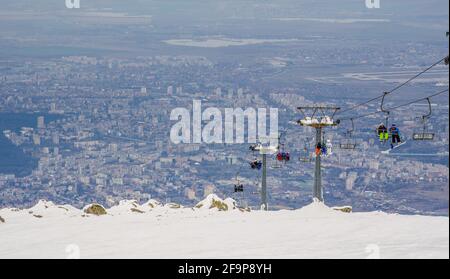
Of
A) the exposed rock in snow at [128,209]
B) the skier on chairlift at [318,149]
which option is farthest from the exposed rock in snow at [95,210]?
the skier on chairlift at [318,149]

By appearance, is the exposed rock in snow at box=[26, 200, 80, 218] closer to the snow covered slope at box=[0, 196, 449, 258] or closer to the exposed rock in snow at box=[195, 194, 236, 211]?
the snow covered slope at box=[0, 196, 449, 258]

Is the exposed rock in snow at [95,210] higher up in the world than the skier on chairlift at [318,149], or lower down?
lower down

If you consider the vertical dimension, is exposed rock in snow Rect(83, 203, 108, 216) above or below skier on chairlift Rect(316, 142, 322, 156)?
below

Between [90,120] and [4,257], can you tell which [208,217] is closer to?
[4,257]

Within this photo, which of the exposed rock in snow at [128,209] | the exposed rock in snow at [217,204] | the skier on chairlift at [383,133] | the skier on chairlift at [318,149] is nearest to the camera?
the exposed rock in snow at [128,209]

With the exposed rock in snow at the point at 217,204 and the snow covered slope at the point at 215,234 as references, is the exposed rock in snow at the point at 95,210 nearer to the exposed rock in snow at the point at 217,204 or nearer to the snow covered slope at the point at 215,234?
the snow covered slope at the point at 215,234

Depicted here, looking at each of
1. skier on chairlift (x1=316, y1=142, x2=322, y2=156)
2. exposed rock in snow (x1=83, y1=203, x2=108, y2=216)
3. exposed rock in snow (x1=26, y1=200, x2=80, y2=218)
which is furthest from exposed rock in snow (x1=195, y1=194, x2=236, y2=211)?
skier on chairlift (x1=316, y1=142, x2=322, y2=156)

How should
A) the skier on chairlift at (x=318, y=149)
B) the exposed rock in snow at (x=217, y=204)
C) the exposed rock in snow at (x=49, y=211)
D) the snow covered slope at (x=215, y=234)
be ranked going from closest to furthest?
1. the snow covered slope at (x=215, y=234)
2. the exposed rock in snow at (x=49, y=211)
3. the exposed rock in snow at (x=217, y=204)
4. the skier on chairlift at (x=318, y=149)

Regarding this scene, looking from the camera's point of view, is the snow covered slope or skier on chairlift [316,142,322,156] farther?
skier on chairlift [316,142,322,156]

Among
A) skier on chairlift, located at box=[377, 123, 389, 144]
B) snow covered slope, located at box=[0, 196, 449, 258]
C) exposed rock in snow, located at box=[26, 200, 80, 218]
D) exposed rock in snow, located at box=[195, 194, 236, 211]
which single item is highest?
skier on chairlift, located at box=[377, 123, 389, 144]

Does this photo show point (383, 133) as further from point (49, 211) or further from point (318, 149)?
point (49, 211)
